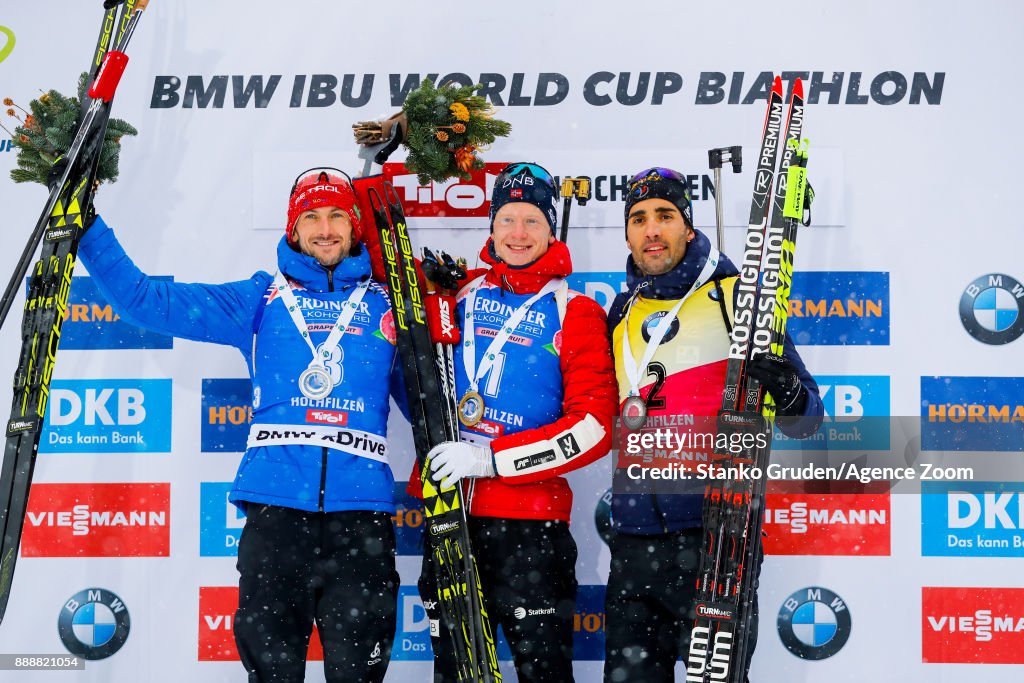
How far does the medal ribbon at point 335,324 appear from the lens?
3.07 meters

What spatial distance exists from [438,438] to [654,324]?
837 millimetres

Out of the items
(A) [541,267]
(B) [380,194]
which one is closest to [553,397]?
(A) [541,267]

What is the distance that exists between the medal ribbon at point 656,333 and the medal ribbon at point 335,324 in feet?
3.20

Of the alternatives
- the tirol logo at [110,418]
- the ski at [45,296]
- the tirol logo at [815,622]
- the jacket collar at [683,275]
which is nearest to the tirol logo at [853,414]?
the tirol logo at [815,622]

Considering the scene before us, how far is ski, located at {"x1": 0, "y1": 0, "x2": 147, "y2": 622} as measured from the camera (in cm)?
292

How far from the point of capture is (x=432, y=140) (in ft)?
10.9

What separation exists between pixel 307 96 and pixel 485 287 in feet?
4.33

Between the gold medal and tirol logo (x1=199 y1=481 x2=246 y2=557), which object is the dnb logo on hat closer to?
the gold medal

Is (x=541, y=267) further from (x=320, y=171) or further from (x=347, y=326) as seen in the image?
(x=320, y=171)

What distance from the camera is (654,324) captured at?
298cm

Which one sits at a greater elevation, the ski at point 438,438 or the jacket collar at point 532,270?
the jacket collar at point 532,270

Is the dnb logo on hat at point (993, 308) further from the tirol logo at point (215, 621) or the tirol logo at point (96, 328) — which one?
the tirol logo at point (96, 328)

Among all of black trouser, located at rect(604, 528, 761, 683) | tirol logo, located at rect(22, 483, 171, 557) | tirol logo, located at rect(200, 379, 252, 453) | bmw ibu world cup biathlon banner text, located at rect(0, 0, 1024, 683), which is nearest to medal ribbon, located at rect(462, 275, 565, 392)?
bmw ibu world cup biathlon banner text, located at rect(0, 0, 1024, 683)

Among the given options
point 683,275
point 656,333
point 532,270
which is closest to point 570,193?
point 532,270
